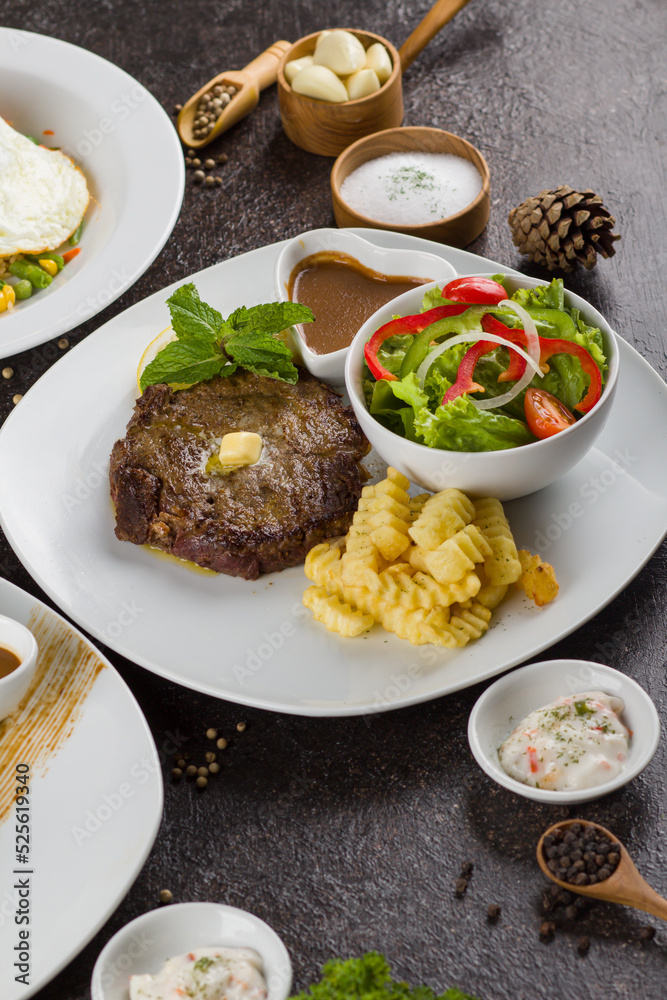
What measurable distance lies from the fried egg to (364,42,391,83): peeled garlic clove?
1554 millimetres

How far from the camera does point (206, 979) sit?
221cm

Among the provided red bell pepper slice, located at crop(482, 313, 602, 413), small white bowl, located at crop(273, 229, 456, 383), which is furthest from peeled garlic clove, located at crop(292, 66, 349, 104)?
red bell pepper slice, located at crop(482, 313, 602, 413)

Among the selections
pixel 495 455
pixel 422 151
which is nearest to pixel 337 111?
pixel 422 151

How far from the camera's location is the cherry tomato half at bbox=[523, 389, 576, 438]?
2836 millimetres

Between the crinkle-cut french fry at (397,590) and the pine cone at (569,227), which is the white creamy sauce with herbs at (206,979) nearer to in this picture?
Result: the crinkle-cut french fry at (397,590)

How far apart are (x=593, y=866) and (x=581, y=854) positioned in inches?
1.7

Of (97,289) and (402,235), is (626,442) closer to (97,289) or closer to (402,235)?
(402,235)

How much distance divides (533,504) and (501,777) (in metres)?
1.06

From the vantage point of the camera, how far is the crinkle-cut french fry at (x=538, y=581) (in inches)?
111

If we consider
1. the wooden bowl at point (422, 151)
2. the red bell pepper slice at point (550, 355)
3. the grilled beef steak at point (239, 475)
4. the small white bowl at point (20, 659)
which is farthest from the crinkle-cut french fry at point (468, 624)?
the wooden bowl at point (422, 151)

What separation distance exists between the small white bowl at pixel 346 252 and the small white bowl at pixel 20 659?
4.80 ft

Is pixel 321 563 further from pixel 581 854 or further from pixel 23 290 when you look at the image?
pixel 23 290

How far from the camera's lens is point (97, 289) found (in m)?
3.81

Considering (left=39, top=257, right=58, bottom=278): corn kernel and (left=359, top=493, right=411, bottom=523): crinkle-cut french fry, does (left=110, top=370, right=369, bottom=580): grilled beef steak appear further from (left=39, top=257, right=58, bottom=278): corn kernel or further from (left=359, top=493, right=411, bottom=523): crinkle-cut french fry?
(left=39, top=257, right=58, bottom=278): corn kernel
